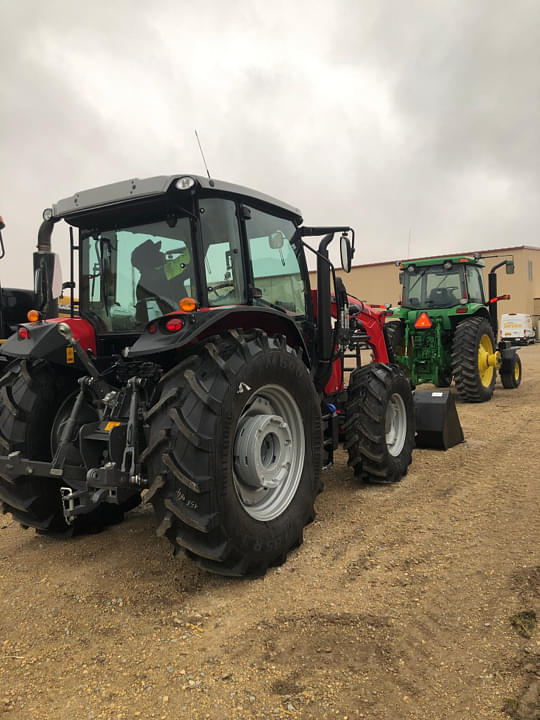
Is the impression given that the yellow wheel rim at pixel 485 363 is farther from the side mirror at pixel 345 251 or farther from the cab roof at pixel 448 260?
the side mirror at pixel 345 251

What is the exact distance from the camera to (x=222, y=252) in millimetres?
3514

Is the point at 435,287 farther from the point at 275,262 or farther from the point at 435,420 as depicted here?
the point at 275,262

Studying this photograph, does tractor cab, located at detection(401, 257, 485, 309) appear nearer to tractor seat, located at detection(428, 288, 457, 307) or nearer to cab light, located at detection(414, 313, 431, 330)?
tractor seat, located at detection(428, 288, 457, 307)

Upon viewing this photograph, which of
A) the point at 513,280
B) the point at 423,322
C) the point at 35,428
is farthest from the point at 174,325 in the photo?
the point at 513,280

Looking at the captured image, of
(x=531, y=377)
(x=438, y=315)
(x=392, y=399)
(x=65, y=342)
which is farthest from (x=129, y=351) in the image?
(x=531, y=377)

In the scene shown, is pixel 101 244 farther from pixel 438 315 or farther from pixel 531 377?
pixel 531 377

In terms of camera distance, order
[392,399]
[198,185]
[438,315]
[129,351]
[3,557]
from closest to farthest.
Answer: [129,351] → [198,185] → [3,557] → [392,399] → [438,315]

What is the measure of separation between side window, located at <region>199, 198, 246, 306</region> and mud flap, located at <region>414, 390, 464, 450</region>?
3.03 m

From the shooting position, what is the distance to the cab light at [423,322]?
368 inches

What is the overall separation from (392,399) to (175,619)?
9.60 ft

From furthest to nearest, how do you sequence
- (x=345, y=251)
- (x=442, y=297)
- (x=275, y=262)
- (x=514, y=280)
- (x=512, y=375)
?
1. (x=514, y=280)
2. (x=512, y=375)
3. (x=442, y=297)
4. (x=345, y=251)
5. (x=275, y=262)

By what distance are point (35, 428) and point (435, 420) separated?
13.2ft

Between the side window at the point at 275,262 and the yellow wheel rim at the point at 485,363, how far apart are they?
6.22 metres

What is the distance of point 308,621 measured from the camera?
263 centimetres
